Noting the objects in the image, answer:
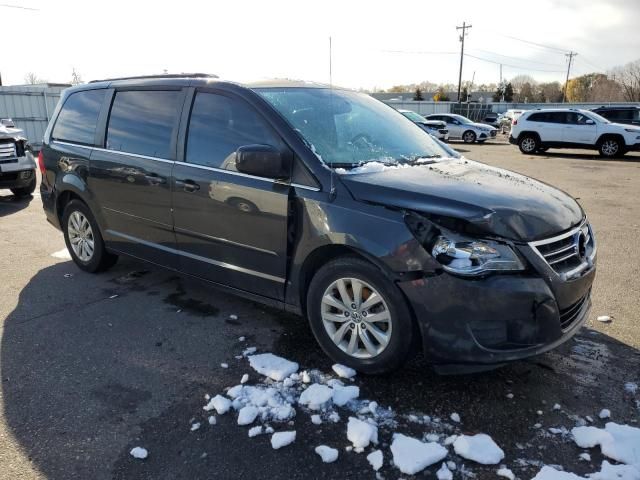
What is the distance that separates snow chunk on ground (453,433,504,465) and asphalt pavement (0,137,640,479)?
4 cm

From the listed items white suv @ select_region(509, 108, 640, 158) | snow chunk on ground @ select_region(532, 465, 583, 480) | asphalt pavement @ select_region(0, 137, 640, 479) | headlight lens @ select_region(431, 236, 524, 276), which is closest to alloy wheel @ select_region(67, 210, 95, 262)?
asphalt pavement @ select_region(0, 137, 640, 479)

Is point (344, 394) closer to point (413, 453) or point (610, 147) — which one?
point (413, 453)

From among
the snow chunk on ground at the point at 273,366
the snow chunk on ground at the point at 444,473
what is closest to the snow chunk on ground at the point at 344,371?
the snow chunk on ground at the point at 273,366

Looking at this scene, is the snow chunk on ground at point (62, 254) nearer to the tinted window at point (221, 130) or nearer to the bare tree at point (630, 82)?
the tinted window at point (221, 130)

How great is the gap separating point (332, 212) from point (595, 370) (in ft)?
6.59

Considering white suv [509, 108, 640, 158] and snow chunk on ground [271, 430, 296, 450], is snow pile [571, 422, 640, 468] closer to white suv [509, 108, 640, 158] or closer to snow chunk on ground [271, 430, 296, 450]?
snow chunk on ground [271, 430, 296, 450]

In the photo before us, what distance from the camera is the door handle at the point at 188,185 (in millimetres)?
3873

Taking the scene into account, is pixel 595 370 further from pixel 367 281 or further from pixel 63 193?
pixel 63 193

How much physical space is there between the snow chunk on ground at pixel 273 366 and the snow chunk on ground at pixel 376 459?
88 centimetres

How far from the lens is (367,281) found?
3057 millimetres

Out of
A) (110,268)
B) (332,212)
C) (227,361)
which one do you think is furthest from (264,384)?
(110,268)

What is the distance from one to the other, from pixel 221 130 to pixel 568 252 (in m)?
2.48

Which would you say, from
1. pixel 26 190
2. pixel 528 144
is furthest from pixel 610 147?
pixel 26 190

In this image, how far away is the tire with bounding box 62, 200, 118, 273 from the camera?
5.14 metres
